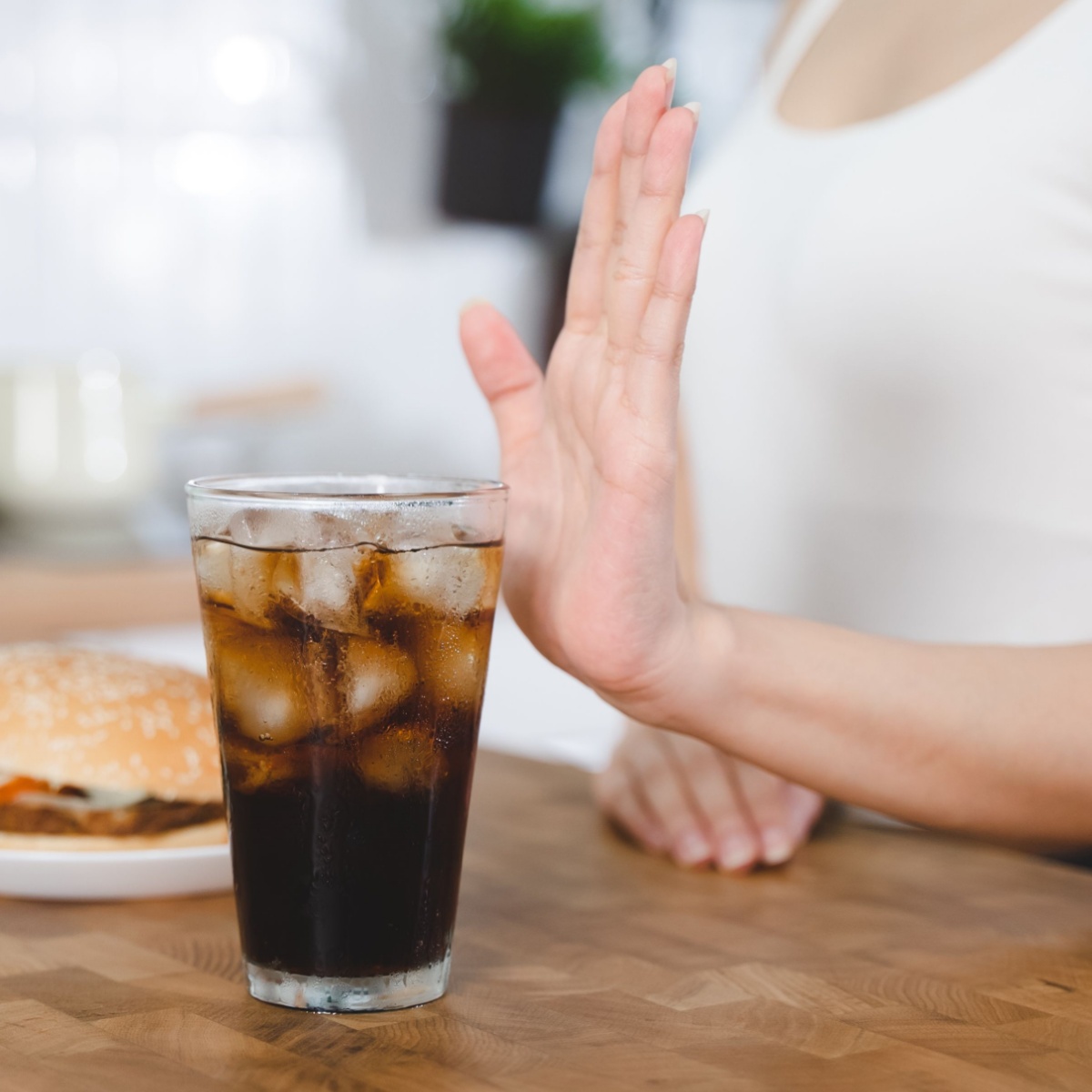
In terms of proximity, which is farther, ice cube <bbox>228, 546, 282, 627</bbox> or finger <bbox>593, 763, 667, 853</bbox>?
finger <bbox>593, 763, 667, 853</bbox>

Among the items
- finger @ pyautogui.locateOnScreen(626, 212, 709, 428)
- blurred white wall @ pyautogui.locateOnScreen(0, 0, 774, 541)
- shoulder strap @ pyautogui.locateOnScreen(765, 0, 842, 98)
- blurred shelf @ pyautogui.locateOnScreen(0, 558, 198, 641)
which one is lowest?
blurred shelf @ pyautogui.locateOnScreen(0, 558, 198, 641)

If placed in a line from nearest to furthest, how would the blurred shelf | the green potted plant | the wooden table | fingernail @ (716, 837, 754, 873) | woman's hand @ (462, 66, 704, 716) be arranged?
1. the wooden table
2. woman's hand @ (462, 66, 704, 716)
3. fingernail @ (716, 837, 754, 873)
4. the blurred shelf
5. the green potted plant

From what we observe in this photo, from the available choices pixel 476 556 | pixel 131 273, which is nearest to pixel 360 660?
pixel 476 556

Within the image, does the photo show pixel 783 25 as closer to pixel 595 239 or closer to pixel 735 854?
pixel 595 239

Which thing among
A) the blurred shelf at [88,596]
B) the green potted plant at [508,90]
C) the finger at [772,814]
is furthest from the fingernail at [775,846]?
the green potted plant at [508,90]

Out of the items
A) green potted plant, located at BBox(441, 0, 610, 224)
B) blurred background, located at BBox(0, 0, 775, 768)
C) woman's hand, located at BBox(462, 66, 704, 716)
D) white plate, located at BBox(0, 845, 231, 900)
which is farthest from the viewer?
green potted plant, located at BBox(441, 0, 610, 224)

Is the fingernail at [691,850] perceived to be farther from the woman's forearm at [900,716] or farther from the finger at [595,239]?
the finger at [595,239]

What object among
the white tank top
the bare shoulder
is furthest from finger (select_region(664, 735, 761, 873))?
the bare shoulder

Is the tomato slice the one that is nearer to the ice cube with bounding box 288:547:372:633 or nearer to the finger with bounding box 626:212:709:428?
the ice cube with bounding box 288:547:372:633

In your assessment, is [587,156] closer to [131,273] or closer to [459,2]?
[459,2]
